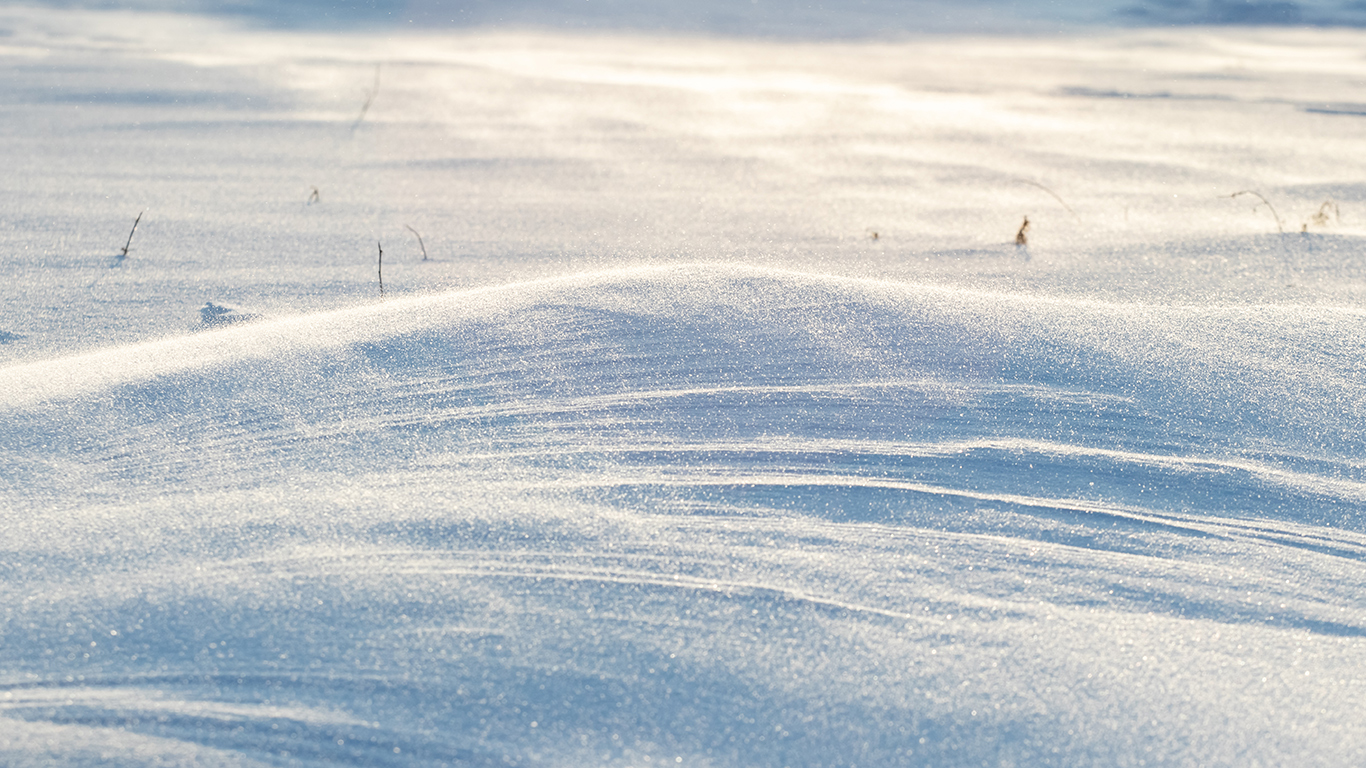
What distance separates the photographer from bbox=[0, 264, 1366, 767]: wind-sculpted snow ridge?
0.84 m

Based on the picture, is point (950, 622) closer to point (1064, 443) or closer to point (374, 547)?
point (1064, 443)

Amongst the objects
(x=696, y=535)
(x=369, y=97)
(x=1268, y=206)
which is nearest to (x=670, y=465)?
(x=696, y=535)

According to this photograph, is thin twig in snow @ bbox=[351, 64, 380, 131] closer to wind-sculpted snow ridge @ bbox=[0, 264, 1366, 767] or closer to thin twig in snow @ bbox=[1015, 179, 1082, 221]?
wind-sculpted snow ridge @ bbox=[0, 264, 1366, 767]

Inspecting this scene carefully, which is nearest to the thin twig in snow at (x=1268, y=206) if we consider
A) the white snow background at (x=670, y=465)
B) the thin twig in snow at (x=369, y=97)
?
the white snow background at (x=670, y=465)

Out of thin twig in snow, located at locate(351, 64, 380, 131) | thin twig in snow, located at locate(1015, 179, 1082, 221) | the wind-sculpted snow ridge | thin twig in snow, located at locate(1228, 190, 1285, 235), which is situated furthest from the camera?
thin twig in snow, located at locate(351, 64, 380, 131)

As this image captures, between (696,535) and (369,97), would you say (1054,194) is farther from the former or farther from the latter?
(369,97)

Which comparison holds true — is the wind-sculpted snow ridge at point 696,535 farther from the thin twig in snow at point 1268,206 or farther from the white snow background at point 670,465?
the thin twig in snow at point 1268,206

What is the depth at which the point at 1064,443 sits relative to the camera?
1245 mm

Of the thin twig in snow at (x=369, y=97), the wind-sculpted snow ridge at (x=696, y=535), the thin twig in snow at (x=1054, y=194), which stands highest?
the thin twig in snow at (x=369, y=97)

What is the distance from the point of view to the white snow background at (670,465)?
85cm

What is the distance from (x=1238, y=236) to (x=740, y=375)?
4.49ft

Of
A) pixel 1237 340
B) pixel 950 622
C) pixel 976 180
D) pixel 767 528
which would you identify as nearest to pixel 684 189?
pixel 976 180

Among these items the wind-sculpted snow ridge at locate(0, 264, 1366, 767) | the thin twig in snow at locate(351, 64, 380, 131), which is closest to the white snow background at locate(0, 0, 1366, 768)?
the wind-sculpted snow ridge at locate(0, 264, 1366, 767)

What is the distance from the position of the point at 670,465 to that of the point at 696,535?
0.48 feet
